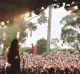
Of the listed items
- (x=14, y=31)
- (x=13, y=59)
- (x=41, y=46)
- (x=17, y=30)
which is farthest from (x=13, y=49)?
(x=14, y=31)

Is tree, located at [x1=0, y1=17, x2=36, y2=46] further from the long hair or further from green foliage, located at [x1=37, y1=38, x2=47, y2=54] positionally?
the long hair

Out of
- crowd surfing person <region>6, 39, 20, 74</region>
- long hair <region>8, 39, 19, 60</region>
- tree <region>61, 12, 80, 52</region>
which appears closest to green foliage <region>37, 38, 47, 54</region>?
tree <region>61, 12, 80, 52</region>

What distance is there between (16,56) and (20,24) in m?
36.6

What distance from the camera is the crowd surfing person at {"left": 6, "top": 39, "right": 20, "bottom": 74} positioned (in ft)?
42.1

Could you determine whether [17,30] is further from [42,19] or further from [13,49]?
[13,49]

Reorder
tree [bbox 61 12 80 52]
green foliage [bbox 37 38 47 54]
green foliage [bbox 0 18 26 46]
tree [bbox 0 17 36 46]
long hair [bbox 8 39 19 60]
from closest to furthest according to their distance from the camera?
long hair [bbox 8 39 19 60]
tree [bbox 61 12 80 52]
tree [bbox 0 17 36 46]
green foliage [bbox 0 18 26 46]
green foliage [bbox 37 38 47 54]

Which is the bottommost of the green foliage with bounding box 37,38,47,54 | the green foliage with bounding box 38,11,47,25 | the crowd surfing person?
the crowd surfing person

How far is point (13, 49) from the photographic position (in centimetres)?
1291

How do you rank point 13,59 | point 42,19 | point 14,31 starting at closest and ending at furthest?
point 13,59
point 14,31
point 42,19

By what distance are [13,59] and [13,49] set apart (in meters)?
0.48

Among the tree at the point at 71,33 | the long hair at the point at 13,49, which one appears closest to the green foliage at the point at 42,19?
the tree at the point at 71,33

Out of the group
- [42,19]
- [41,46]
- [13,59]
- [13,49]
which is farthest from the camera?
[42,19]

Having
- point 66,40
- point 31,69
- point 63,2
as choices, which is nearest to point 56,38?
point 66,40

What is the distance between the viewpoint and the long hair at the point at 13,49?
12.7 meters
